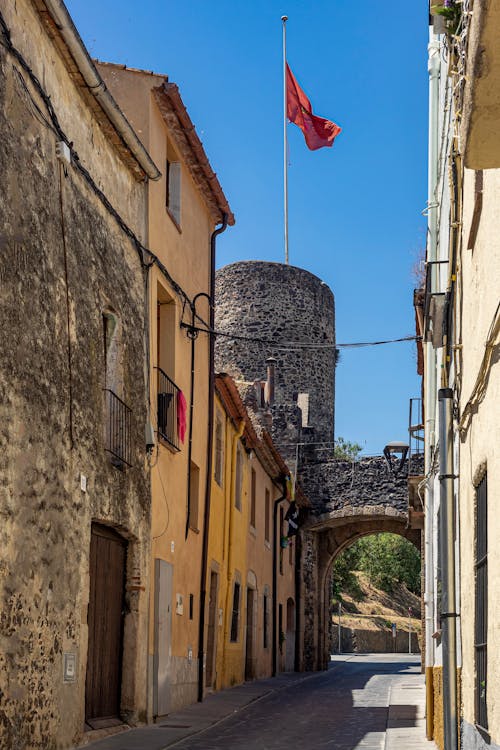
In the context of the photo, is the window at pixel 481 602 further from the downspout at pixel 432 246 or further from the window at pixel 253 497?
the window at pixel 253 497

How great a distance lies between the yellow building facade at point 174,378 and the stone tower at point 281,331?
20.7m

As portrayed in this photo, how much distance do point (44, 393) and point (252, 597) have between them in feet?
48.7

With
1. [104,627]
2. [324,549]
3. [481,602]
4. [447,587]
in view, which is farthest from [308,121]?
[481,602]

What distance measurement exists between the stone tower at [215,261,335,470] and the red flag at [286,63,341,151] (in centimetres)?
1152

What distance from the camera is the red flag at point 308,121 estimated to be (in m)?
24.9

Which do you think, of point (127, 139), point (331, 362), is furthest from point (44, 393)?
point (331, 362)

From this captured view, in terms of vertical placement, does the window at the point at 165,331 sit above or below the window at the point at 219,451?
above

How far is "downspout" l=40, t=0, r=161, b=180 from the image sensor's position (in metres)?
9.75

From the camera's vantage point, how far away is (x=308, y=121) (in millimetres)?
25656

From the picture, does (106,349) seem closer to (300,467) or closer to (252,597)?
(252,597)

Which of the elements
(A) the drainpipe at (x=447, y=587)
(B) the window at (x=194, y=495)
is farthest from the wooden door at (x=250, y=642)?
(A) the drainpipe at (x=447, y=587)

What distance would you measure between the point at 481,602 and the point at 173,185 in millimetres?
10003

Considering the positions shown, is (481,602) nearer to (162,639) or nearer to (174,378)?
(162,639)

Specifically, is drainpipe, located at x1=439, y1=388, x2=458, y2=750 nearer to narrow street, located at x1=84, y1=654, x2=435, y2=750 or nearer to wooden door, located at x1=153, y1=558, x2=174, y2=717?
narrow street, located at x1=84, y1=654, x2=435, y2=750
